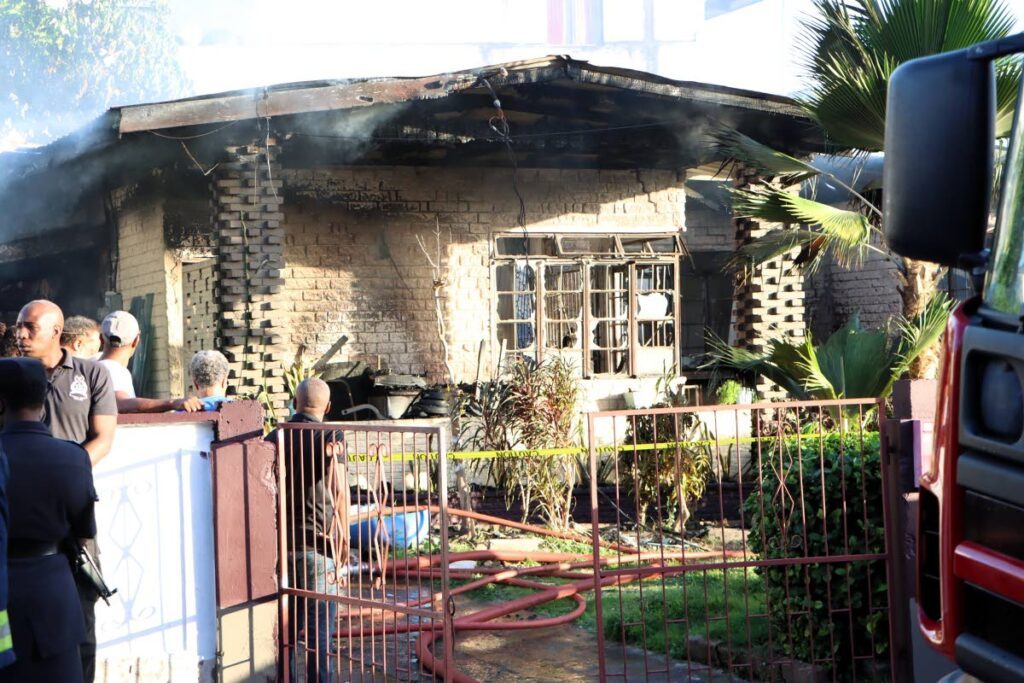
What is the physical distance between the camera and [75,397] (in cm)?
539

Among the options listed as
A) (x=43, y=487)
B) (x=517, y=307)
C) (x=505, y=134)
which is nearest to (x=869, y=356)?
(x=505, y=134)

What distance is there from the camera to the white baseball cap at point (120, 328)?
6531 millimetres

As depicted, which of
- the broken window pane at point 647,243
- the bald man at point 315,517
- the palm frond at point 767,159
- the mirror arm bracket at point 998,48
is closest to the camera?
the mirror arm bracket at point 998,48

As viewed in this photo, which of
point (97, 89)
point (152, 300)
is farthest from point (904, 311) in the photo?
point (97, 89)

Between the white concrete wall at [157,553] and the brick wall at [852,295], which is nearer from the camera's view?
the white concrete wall at [157,553]

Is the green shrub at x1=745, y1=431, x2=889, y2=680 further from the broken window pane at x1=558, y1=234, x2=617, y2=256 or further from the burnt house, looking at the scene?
the broken window pane at x1=558, y1=234, x2=617, y2=256

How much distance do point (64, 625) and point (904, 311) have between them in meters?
7.55

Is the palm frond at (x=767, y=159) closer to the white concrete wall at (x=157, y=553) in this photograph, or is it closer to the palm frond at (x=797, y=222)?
the palm frond at (x=797, y=222)

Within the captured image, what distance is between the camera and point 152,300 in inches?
530

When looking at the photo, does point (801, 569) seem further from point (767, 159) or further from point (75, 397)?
point (767, 159)

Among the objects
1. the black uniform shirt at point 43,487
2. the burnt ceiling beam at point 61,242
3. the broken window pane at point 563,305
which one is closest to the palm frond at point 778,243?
the broken window pane at point 563,305

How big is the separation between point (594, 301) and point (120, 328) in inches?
329

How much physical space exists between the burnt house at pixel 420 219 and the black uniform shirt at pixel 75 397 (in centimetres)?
590

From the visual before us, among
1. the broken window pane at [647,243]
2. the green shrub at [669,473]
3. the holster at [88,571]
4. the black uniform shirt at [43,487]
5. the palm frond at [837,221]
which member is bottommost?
the green shrub at [669,473]
